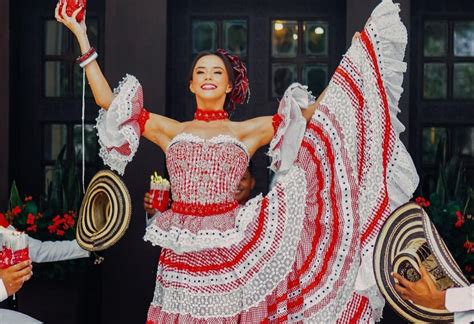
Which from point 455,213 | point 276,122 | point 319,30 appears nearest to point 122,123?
point 276,122

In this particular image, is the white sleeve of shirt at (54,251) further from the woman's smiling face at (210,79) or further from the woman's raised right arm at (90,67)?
the woman's smiling face at (210,79)

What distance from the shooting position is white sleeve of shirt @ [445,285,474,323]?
4738 mm

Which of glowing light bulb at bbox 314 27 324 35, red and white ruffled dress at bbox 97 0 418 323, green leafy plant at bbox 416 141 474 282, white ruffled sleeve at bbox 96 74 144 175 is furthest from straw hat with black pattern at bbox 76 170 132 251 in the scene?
glowing light bulb at bbox 314 27 324 35

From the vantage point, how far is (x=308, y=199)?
5.99m

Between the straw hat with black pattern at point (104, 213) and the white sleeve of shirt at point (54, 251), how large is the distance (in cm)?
41

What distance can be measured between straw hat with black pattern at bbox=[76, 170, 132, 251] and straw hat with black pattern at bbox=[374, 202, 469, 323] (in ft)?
4.42

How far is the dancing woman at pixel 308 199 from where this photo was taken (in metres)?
5.87

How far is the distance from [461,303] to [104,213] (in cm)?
207

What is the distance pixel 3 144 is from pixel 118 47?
0.87 metres

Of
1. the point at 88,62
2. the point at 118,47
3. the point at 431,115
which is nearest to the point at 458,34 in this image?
the point at 431,115

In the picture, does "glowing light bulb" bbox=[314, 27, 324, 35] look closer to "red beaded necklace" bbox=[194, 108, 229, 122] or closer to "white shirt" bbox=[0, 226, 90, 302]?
"red beaded necklace" bbox=[194, 108, 229, 122]

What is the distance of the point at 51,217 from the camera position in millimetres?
7195

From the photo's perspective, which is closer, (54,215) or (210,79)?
(210,79)

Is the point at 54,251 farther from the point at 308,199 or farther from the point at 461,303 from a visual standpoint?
the point at 461,303
